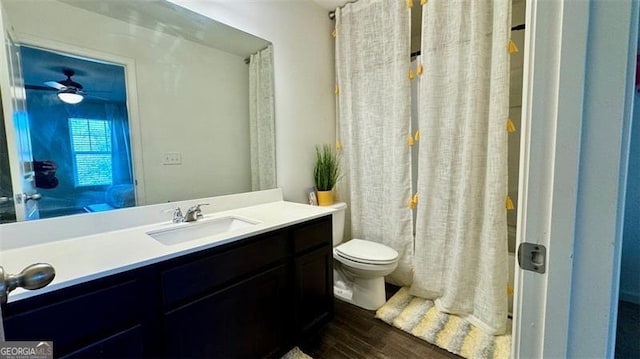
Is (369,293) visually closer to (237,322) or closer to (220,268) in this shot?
(237,322)

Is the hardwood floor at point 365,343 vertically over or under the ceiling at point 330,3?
under

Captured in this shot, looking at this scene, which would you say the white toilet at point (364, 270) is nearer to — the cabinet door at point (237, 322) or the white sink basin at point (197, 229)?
the cabinet door at point (237, 322)

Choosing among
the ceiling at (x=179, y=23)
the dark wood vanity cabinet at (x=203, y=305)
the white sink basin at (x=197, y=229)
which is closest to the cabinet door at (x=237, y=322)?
the dark wood vanity cabinet at (x=203, y=305)

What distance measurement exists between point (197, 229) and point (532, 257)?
148cm

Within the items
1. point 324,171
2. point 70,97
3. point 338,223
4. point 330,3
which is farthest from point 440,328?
point 330,3

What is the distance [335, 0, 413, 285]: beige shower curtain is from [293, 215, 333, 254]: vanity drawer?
27.2 inches

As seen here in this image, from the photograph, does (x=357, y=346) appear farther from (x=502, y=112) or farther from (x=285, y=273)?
(x=502, y=112)

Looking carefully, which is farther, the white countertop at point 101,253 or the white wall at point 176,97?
the white wall at point 176,97

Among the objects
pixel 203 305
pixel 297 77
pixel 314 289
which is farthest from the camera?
pixel 297 77

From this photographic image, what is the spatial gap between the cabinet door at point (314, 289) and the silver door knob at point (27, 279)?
1.13 meters

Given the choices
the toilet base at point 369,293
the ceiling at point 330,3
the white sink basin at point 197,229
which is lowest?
the toilet base at point 369,293

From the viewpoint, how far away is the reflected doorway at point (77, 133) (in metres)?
1.15

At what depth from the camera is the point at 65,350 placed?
0.83 m

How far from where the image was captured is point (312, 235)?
1.61m
